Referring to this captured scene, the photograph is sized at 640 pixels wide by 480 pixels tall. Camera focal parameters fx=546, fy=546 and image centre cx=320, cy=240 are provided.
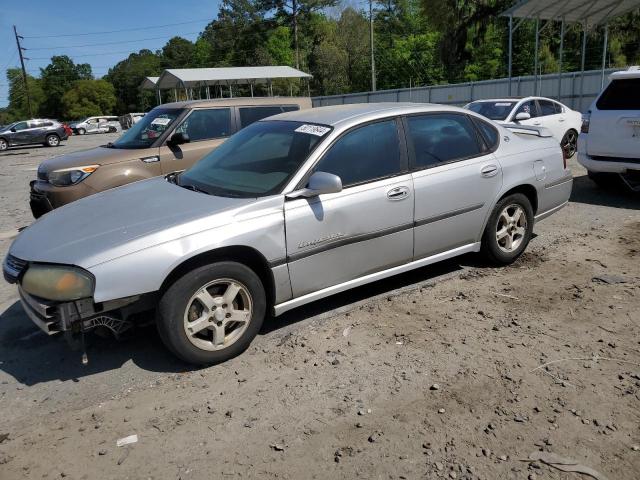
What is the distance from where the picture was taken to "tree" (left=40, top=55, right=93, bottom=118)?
95.6 m

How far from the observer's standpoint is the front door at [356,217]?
3.89 meters

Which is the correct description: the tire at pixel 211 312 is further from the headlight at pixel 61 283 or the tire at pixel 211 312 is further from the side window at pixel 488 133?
the side window at pixel 488 133

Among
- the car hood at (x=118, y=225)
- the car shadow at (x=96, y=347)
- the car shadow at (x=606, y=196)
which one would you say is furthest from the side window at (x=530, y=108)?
the car hood at (x=118, y=225)

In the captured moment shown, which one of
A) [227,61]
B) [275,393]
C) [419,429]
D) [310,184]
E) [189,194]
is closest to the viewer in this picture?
[419,429]

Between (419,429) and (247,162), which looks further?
(247,162)

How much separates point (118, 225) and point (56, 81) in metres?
109

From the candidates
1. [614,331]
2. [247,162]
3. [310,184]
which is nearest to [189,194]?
[247,162]

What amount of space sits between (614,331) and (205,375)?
2.90m

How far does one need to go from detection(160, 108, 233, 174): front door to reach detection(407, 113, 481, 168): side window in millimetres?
3506

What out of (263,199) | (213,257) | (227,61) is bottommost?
(213,257)

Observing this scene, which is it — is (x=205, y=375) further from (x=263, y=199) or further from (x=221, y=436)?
(x=263, y=199)

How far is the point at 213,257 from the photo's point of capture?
361 cm

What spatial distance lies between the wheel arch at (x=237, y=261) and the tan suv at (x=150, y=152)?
359 cm

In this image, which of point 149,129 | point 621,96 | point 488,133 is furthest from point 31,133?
point 488,133
